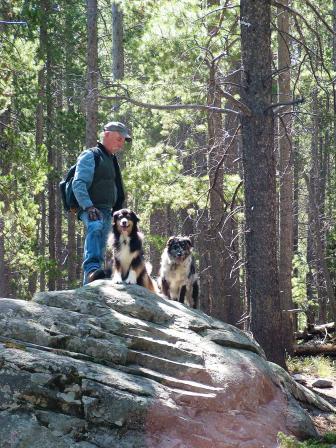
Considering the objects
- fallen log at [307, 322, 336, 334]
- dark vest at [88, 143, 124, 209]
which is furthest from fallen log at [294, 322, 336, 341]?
dark vest at [88, 143, 124, 209]

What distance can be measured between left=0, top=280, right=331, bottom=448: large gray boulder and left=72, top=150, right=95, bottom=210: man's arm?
1090mm

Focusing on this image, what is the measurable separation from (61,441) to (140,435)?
0.69 meters

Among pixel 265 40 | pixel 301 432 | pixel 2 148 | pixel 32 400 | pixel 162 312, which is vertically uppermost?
pixel 265 40

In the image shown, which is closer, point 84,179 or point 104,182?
point 84,179

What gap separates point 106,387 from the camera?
5629 millimetres

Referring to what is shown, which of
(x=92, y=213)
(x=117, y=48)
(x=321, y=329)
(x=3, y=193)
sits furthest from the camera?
(x=117, y=48)

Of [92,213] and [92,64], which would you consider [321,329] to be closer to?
[92,213]

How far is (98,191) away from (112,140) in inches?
27.4

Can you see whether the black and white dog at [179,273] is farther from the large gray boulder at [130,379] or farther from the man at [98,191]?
the large gray boulder at [130,379]

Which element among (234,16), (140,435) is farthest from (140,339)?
(234,16)

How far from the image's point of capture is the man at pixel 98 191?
7.93 meters

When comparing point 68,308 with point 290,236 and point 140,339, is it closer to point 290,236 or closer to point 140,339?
point 140,339

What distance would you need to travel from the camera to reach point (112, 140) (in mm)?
8219

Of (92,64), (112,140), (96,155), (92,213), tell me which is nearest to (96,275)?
(92,213)
